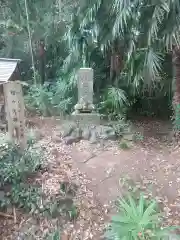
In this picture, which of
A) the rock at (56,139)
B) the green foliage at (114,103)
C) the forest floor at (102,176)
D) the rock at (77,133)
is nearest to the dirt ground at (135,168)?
the forest floor at (102,176)

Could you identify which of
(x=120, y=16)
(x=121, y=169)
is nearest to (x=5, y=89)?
(x=121, y=169)

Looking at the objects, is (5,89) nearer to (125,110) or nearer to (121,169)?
(121,169)

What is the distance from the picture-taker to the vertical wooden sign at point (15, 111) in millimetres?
3781

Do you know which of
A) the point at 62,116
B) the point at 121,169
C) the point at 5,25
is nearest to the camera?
the point at 121,169

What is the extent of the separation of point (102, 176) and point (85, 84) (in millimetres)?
2462

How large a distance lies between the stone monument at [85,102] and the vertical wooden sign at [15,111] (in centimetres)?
216

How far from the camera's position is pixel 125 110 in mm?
6645

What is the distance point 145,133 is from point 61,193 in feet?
10.6

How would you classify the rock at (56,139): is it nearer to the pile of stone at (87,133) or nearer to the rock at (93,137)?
the pile of stone at (87,133)

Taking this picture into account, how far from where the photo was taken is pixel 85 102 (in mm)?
6117

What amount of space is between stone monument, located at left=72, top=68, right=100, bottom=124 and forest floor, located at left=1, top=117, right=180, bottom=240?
744 millimetres

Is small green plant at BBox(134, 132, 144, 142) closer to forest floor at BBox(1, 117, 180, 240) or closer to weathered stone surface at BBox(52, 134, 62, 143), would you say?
forest floor at BBox(1, 117, 180, 240)

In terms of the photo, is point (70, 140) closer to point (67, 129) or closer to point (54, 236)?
point (67, 129)

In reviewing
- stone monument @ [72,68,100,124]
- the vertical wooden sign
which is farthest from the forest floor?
stone monument @ [72,68,100,124]
